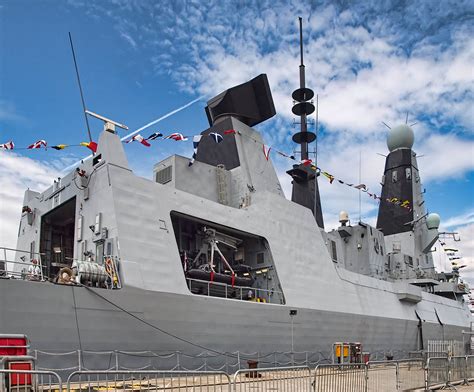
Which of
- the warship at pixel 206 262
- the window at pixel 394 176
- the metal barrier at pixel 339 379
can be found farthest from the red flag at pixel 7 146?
the window at pixel 394 176

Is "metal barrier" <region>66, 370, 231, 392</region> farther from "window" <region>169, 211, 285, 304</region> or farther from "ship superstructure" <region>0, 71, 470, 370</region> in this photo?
"window" <region>169, 211, 285, 304</region>

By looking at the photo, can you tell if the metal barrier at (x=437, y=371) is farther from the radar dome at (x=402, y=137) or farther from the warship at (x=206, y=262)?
the radar dome at (x=402, y=137)

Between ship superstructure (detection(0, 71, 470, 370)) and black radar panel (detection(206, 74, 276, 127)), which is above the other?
black radar panel (detection(206, 74, 276, 127))

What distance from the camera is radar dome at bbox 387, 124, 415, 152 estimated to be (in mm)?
29938

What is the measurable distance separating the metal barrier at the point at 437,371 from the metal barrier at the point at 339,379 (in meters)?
2.57

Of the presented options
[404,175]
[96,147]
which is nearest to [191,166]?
[96,147]

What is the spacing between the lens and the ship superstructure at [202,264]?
10.3 meters

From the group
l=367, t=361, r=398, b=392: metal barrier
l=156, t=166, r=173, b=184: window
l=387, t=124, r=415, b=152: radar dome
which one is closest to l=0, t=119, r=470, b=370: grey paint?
l=156, t=166, r=173, b=184: window

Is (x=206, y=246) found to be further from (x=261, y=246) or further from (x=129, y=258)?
(x=129, y=258)

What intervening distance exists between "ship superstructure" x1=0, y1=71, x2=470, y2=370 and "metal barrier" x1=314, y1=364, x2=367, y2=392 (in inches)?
175

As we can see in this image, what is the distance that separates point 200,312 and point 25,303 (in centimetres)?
446

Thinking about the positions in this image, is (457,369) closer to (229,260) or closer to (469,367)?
(469,367)

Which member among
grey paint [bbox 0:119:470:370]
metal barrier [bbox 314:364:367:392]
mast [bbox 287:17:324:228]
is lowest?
metal barrier [bbox 314:364:367:392]

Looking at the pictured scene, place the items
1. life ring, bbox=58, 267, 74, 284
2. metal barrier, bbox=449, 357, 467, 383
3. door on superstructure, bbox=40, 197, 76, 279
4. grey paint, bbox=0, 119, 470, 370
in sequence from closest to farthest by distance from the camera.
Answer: grey paint, bbox=0, 119, 470, 370 → life ring, bbox=58, 267, 74, 284 → metal barrier, bbox=449, 357, 467, 383 → door on superstructure, bbox=40, 197, 76, 279
